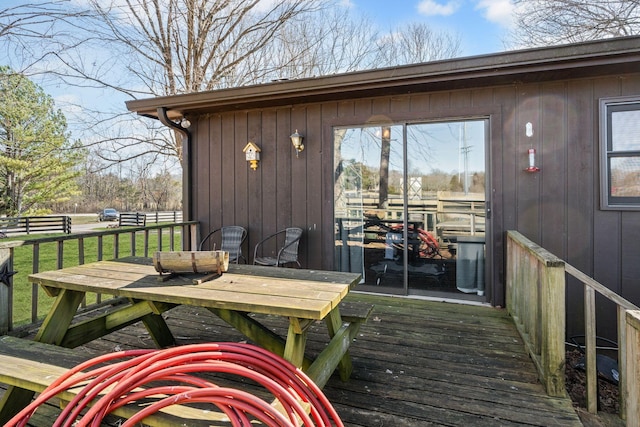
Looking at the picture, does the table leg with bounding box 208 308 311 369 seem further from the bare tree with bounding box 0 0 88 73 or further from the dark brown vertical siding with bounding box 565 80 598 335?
the bare tree with bounding box 0 0 88 73

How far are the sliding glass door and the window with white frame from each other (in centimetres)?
100

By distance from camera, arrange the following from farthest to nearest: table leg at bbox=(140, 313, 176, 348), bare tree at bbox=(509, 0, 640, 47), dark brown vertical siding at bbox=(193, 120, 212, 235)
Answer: bare tree at bbox=(509, 0, 640, 47), dark brown vertical siding at bbox=(193, 120, 212, 235), table leg at bbox=(140, 313, 176, 348)

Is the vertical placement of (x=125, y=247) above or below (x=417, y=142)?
below

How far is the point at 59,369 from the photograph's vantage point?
154 centimetres

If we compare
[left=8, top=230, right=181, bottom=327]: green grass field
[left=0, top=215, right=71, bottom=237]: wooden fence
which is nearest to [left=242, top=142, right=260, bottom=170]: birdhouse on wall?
[left=8, top=230, right=181, bottom=327]: green grass field

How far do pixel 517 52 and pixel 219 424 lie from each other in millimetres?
3422

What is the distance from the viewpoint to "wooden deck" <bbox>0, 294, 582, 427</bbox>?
1719 millimetres

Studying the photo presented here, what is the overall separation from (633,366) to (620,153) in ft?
8.23

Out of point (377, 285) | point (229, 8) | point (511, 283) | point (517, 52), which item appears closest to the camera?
point (517, 52)

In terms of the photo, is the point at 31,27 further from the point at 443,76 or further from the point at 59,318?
the point at 443,76

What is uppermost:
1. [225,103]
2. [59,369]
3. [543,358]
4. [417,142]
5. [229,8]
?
[229,8]

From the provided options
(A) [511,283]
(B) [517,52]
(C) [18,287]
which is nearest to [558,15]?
(B) [517,52]

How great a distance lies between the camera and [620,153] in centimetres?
304

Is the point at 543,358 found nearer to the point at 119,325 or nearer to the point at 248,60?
the point at 119,325
